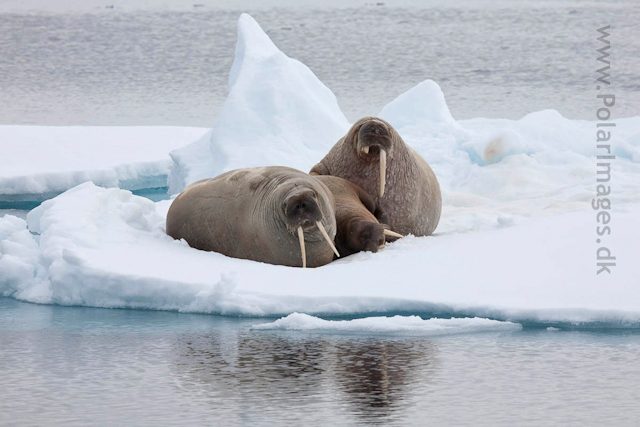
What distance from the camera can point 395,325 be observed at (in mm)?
5418

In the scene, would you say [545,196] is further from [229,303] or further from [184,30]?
[184,30]

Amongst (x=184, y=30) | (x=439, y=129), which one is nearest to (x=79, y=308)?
(x=439, y=129)

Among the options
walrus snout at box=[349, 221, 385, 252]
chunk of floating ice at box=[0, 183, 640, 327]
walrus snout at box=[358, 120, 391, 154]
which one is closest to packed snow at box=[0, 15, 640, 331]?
chunk of floating ice at box=[0, 183, 640, 327]

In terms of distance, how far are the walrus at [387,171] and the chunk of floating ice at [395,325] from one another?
211cm

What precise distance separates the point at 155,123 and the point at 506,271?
47.4 ft

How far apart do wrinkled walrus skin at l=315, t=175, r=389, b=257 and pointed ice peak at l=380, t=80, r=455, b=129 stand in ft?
20.4

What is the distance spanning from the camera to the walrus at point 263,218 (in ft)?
21.4

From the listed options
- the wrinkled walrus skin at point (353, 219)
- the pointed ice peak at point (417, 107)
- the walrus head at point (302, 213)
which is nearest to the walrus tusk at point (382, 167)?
the wrinkled walrus skin at point (353, 219)

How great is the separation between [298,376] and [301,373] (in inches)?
2.1

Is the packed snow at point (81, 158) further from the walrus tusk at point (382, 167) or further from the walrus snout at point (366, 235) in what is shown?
the walrus snout at point (366, 235)

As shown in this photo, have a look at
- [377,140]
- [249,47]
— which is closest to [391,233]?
[377,140]

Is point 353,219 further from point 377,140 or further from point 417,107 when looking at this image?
point 417,107

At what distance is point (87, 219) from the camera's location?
7281 mm

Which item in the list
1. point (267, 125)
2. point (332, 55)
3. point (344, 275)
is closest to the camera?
point (344, 275)
